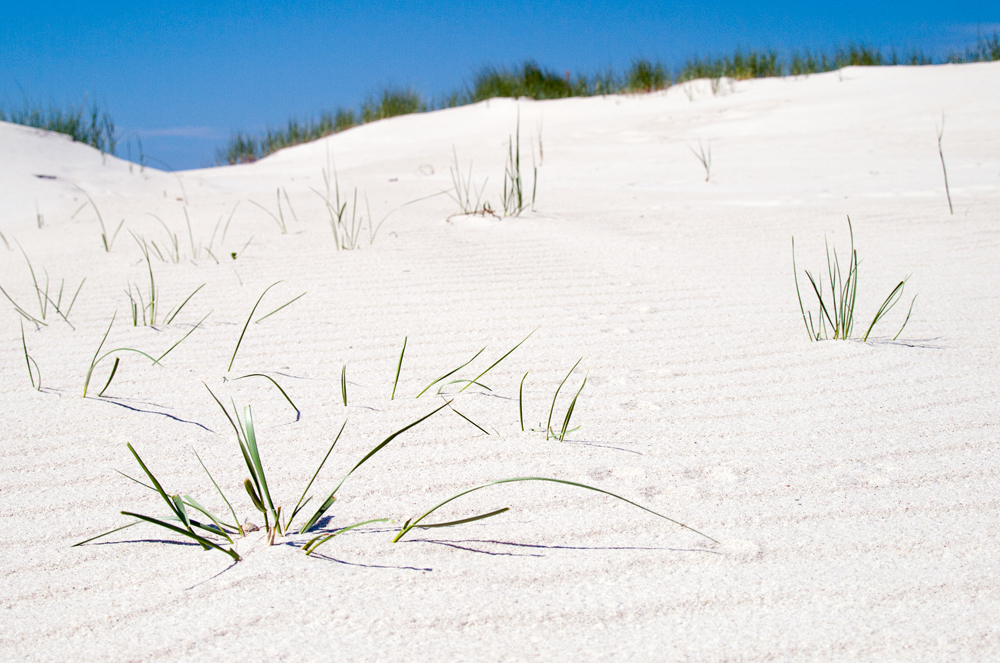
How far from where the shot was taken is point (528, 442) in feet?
5.02

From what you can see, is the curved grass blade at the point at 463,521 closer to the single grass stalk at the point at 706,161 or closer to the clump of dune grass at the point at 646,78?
the single grass stalk at the point at 706,161

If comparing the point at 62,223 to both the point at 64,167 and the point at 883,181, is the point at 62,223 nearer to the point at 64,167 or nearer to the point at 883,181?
the point at 64,167

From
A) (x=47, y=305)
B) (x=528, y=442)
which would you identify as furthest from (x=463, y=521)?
(x=47, y=305)

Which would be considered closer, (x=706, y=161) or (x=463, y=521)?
(x=463, y=521)

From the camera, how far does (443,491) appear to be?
52.7 inches

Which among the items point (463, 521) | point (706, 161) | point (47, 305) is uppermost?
point (706, 161)

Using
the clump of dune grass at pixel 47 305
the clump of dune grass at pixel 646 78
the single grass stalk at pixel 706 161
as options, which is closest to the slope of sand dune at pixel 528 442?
the clump of dune grass at pixel 47 305

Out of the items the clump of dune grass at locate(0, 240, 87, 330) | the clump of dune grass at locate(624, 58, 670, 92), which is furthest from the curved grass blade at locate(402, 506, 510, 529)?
the clump of dune grass at locate(624, 58, 670, 92)

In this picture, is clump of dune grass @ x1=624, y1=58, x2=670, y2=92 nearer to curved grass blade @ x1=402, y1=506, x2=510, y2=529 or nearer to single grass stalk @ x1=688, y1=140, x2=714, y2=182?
single grass stalk @ x1=688, y1=140, x2=714, y2=182

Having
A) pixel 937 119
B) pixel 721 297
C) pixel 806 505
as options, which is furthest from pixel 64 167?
pixel 937 119

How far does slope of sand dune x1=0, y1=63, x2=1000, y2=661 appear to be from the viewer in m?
1.02

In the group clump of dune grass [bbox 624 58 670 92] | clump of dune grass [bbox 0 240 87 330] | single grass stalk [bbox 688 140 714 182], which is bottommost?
clump of dune grass [bbox 0 240 87 330]

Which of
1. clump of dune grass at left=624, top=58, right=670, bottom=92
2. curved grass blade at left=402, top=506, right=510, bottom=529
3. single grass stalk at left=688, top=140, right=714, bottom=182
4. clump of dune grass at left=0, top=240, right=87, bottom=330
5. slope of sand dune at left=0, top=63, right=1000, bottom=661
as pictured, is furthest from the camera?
clump of dune grass at left=624, top=58, right=670, bottom=92

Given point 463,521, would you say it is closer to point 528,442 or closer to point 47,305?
point 528,442
